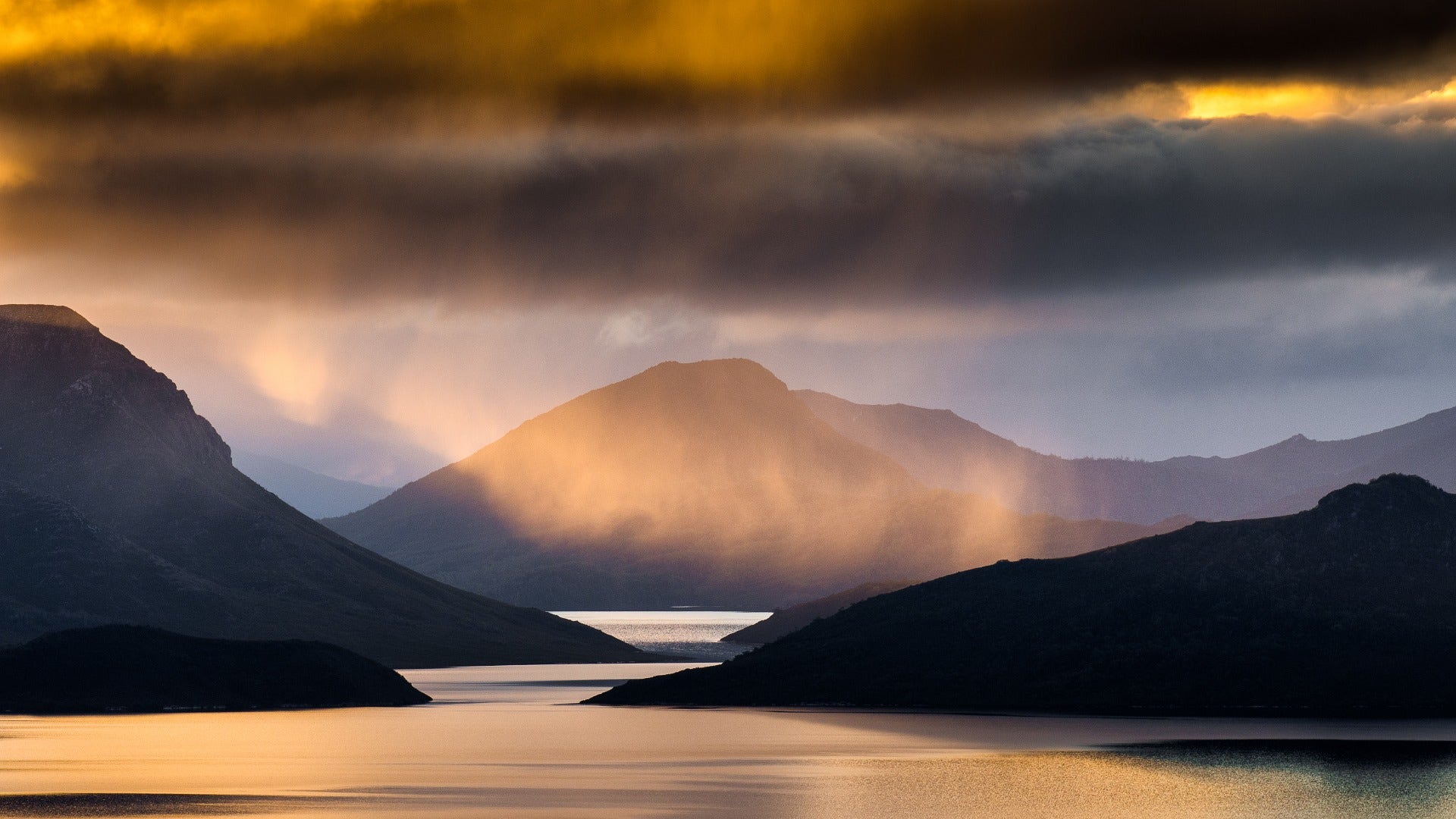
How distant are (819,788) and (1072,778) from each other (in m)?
20.8

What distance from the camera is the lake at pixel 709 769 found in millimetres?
111188

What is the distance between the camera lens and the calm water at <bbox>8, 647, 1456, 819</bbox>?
111m

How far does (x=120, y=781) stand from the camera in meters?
125

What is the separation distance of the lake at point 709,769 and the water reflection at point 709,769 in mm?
361

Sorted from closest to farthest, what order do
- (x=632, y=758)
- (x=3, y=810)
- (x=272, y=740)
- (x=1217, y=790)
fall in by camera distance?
(x=3, y=810)
(x=1217, y=790)
(x=632, y=758)
(x=272, y=740)

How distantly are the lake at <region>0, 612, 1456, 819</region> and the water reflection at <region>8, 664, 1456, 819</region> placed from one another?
14.2 inches

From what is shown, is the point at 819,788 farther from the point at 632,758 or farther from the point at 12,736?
the point at 12,736

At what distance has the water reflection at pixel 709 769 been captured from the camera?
111125 mm

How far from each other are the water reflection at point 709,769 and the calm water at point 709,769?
379mm

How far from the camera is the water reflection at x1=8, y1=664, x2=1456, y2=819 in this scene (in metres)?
111

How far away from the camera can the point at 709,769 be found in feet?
447

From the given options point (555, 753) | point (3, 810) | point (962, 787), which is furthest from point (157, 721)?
point (962, 787)

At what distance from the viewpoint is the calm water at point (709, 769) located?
111 meters

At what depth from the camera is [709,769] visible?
13625cm
